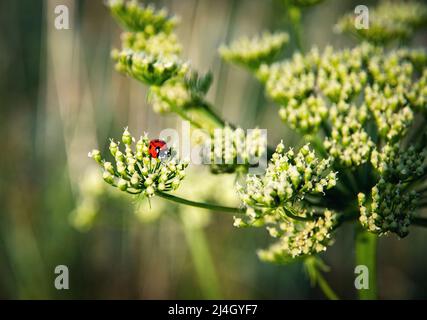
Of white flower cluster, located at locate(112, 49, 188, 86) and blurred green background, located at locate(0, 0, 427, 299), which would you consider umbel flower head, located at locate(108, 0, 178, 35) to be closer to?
white flower cluster, located at locate(112, 49, 188, 86)

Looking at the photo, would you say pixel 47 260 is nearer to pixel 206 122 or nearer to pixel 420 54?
pixel 206 122

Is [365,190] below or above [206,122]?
below

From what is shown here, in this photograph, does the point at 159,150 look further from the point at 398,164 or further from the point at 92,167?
the point at 92,167

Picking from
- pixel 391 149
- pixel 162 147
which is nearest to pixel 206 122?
pixel 162 147

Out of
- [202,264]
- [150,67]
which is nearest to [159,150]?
[150,67]

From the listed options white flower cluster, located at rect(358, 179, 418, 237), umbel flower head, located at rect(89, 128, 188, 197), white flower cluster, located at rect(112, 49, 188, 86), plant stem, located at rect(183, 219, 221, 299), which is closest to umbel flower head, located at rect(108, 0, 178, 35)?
white flower cluster, located at rect(112, 49, 188, 86)

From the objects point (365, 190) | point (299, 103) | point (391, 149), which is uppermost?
point (299, 103)

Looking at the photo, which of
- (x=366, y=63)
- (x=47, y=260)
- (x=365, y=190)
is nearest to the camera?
(x=365, y=190)

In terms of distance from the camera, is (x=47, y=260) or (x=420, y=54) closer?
(x=420, y=54)
